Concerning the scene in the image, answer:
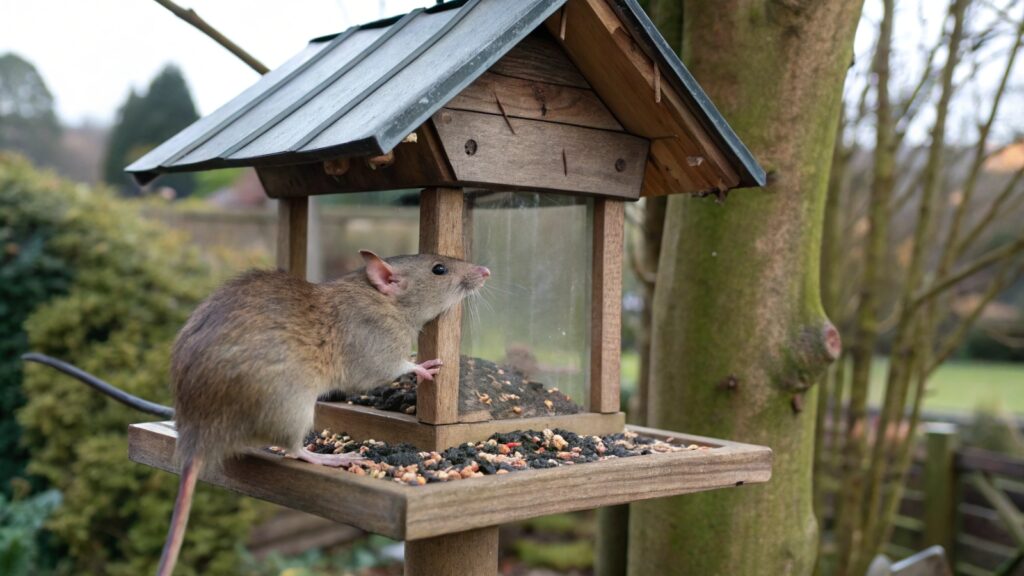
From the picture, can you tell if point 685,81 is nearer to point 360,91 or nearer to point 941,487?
point 360,91

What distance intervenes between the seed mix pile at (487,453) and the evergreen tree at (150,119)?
705 inches

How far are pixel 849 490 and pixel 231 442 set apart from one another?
3.20m

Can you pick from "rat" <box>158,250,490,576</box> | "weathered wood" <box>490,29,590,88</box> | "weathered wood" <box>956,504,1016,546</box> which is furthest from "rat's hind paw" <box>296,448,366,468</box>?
"weathered wood" <box>956,504,1016,546</box>

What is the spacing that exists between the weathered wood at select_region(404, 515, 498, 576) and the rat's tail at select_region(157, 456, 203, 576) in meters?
0.58

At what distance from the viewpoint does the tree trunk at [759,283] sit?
2.88 meters

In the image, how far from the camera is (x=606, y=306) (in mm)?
2682

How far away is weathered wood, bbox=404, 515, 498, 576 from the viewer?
7.52ft

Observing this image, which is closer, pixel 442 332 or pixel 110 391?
pixel 442 332

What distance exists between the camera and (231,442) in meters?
2.10

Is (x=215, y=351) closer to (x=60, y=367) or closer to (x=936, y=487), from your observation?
(x=60, y=367)

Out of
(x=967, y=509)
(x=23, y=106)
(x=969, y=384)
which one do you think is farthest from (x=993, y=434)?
(x=23, y=106)

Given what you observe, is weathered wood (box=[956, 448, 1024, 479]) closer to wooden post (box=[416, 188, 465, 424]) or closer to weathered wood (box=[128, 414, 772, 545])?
weathered wood (box=[128, 414, 772, 545])

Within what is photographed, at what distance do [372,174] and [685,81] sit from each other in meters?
0.85

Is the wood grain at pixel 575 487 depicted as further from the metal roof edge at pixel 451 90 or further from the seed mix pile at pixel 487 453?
the metal roof edge at pixel 451 90
